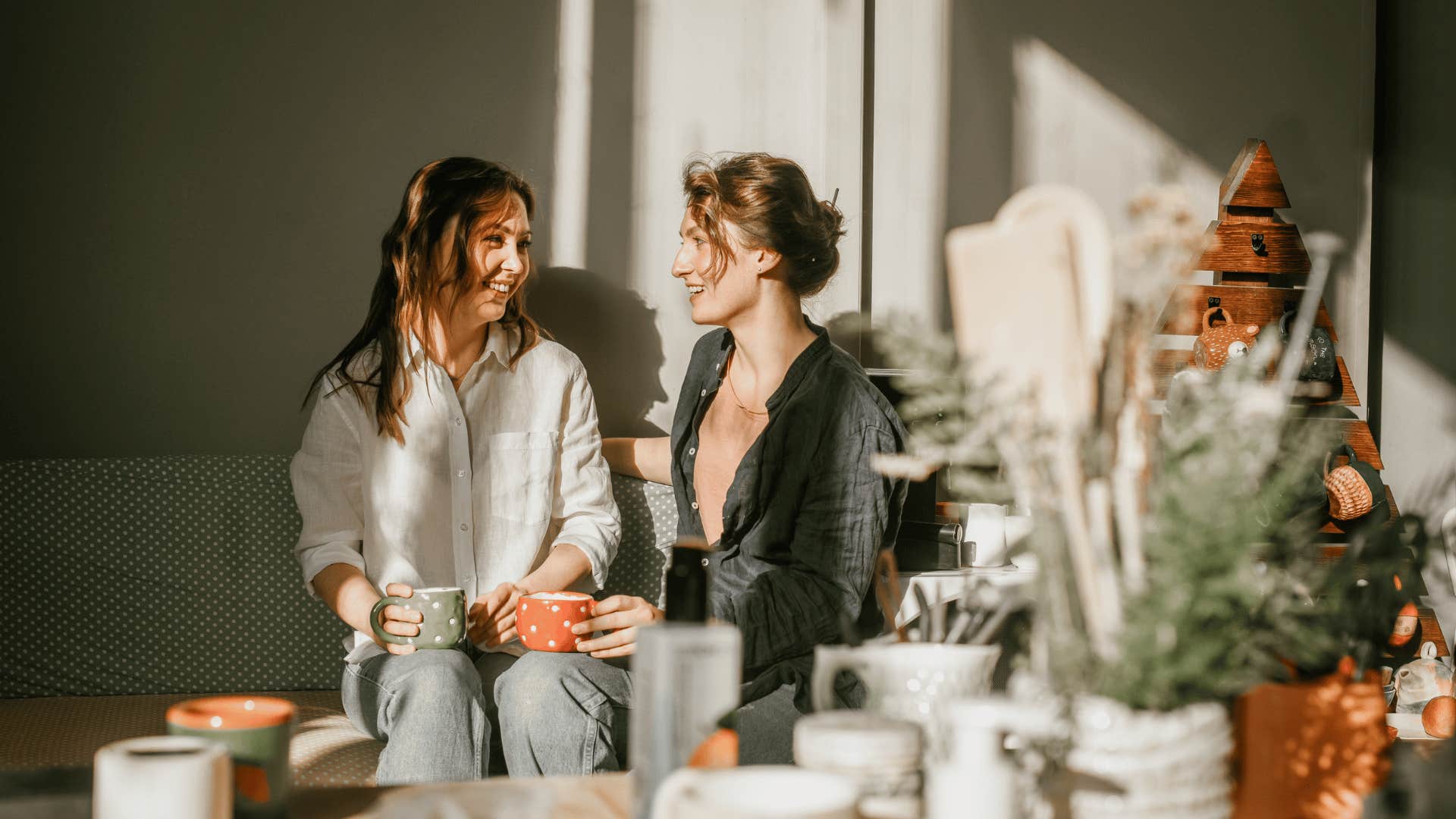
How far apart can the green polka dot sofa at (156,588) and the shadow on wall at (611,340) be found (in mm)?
682

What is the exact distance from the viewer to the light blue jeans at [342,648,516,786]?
174cm

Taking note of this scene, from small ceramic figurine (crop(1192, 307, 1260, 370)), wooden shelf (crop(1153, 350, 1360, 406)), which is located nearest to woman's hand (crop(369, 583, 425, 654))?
wooden shelf (crop(1153, 350, 1360, 406))

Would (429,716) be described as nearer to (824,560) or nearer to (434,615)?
(434,615)

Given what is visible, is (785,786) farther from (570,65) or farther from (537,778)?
(570,65)

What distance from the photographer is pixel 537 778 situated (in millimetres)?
1147

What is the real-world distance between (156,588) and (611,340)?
3.43 feet

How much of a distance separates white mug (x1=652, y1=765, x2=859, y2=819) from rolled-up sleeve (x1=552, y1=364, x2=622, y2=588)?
4.50 feet

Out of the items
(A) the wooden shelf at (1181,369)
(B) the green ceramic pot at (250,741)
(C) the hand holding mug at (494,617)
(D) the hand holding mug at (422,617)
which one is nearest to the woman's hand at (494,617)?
(C) the hand holding mug at (494,617)

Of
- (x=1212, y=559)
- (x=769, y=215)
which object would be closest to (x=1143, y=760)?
(x=1212, y=559)

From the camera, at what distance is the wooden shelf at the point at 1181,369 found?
111 inches

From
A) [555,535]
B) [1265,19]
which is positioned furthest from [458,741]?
[1265,19]

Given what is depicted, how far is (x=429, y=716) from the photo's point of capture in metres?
1.77

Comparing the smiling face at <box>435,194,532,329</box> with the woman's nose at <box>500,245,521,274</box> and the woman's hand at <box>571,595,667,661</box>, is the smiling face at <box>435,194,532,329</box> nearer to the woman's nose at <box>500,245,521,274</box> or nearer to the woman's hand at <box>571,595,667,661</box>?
the woman's nose at <box>500,245,521,274</box>

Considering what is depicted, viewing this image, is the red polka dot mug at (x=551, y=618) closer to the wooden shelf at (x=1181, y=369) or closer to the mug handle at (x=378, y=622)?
the mug handle at (x=378, y=622)
